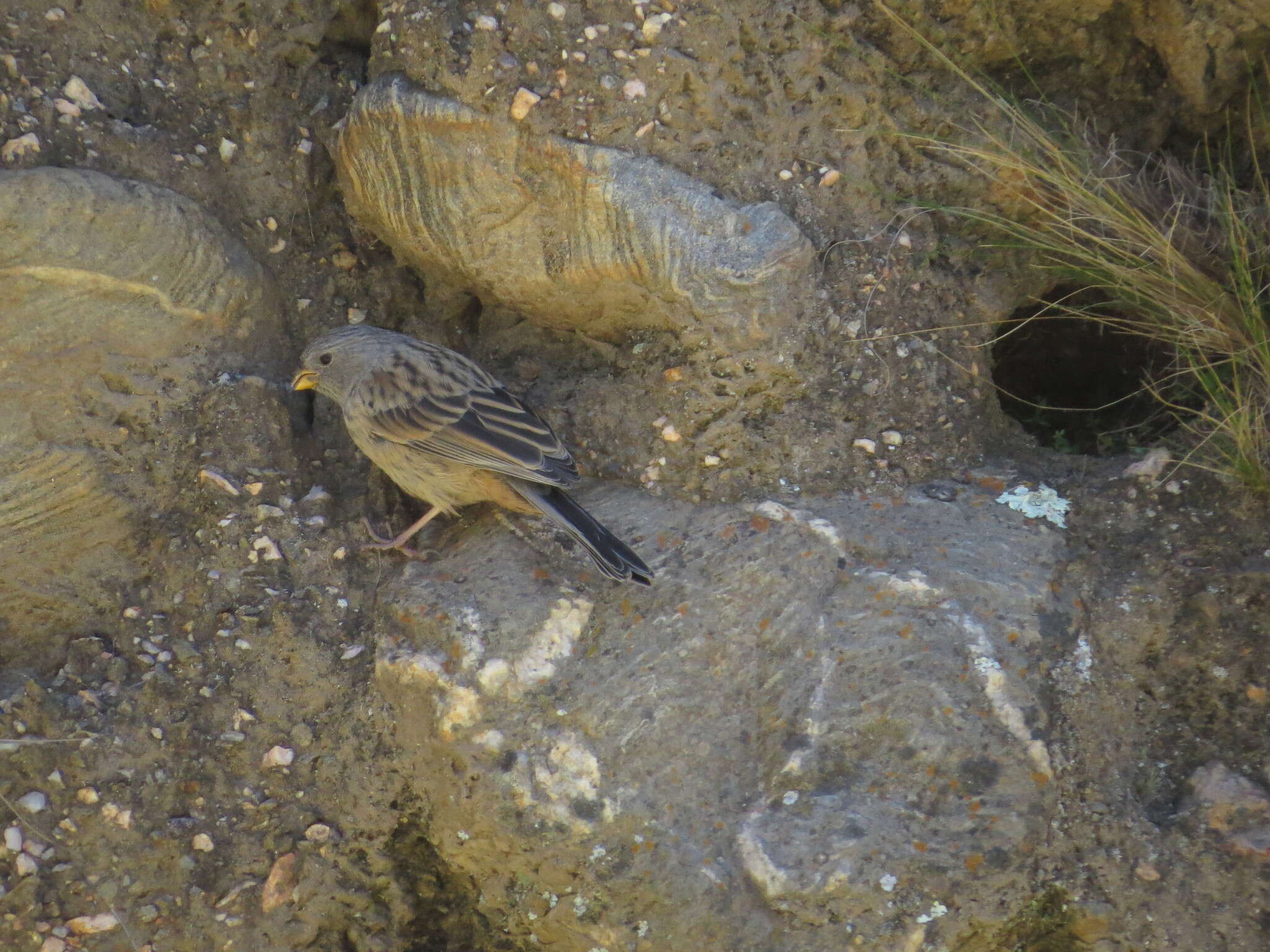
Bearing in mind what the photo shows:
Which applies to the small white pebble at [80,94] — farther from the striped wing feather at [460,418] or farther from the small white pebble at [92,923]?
the small white pebble at [92,923]

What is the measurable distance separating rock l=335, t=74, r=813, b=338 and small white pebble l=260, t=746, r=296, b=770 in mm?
1943

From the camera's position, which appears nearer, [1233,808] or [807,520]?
[1233,808]

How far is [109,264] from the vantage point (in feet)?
13.9

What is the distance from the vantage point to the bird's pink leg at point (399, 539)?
436 centimetres

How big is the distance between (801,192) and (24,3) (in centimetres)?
304

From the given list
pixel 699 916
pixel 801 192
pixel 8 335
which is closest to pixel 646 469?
pixel 801 192

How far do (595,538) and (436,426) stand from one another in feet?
2.84

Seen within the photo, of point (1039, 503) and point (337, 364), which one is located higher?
point (337, 364)

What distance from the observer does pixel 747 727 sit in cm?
384

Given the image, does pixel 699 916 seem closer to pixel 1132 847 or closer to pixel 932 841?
pixel 932 841

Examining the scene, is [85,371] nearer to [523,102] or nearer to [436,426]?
[436,426]

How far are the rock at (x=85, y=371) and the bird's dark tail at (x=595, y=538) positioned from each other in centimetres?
145

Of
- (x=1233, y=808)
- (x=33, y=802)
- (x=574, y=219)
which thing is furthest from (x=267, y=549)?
(x=1233, y=808)

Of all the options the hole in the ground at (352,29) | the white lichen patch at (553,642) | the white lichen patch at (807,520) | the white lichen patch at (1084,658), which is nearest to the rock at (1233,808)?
the white lichen patch at (1084,658)
